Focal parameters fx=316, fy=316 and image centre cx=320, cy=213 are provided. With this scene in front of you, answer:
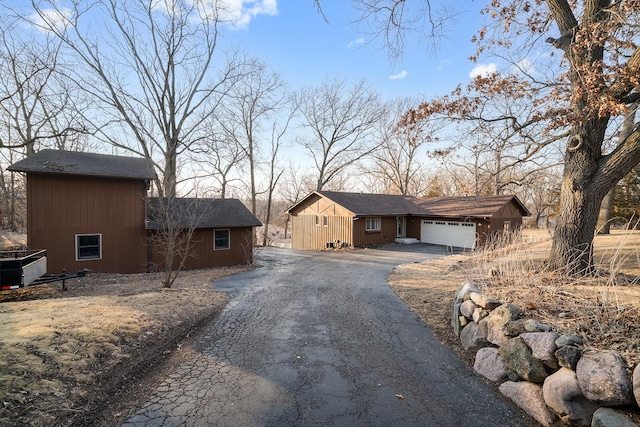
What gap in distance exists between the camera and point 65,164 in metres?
Answer: 13.0

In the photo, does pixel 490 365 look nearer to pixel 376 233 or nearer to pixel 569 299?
pixel 569 299

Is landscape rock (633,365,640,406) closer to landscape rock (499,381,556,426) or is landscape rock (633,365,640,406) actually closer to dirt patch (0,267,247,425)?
landscape rock (499,381,556,426)

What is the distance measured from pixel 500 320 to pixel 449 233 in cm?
1882

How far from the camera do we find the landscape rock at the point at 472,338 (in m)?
4.74

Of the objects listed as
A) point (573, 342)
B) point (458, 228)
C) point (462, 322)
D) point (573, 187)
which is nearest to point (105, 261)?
point (462, 322)

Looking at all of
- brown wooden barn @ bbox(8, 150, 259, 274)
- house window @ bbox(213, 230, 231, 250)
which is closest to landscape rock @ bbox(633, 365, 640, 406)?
brown wooden barn @ bbox(8, 150, 259, 274)

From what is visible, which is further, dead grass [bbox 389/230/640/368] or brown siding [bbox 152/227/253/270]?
brown siding [bbox 152/227/253/270]

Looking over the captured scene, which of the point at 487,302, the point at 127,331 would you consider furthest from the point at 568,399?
the point at 127,331

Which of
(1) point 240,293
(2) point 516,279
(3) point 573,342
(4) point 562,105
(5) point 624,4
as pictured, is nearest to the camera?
(3) point 573,342

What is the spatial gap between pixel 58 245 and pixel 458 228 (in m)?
21.9

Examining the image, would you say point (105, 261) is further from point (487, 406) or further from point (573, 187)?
point (573, 187)

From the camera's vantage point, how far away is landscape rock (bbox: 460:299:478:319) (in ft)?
17.1

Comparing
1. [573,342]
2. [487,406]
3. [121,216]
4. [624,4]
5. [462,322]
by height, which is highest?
[624,4]

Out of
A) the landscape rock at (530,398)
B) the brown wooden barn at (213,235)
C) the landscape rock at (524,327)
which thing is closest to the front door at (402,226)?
the brown wooden barn at (213,235)
